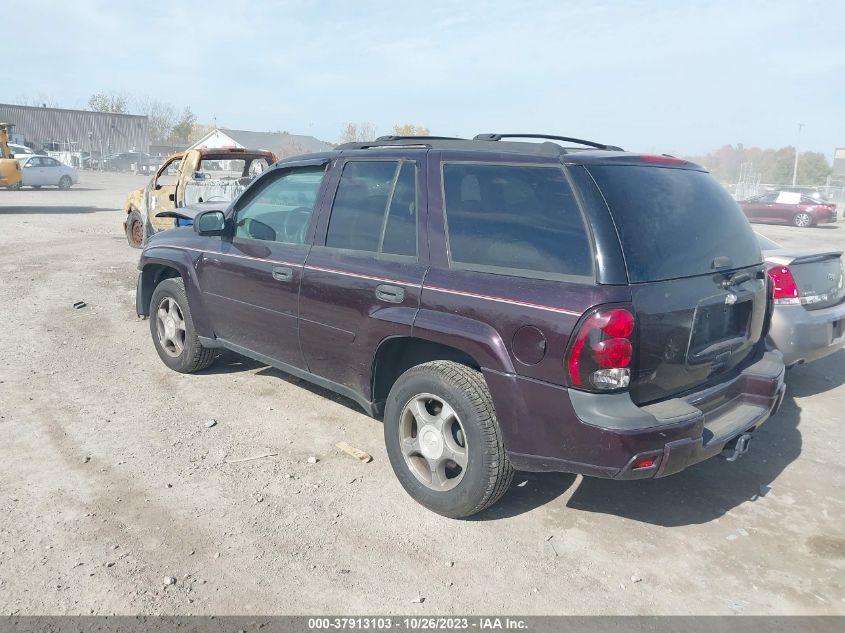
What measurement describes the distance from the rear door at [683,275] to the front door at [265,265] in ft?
6.86

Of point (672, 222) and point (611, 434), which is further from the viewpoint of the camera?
point (672, 222)

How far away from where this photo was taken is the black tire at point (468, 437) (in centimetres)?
334

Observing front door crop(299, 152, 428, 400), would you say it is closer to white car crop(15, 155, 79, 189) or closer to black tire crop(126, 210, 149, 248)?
black tire crop(126, 210, 149, 248)

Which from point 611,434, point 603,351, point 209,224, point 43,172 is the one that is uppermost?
point 43,172

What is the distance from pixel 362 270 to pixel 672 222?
1.70m

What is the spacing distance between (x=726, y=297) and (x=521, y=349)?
114 cm

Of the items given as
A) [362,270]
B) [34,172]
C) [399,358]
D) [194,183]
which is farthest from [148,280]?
[34,172]

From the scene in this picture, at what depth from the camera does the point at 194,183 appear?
10703 millimetres

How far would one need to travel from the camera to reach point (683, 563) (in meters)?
3.28

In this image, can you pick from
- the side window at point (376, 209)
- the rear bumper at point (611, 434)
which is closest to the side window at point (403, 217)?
the side window at point (376, 209)

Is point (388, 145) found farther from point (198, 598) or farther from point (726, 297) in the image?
point (198, 598)

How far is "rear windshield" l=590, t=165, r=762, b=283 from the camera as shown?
3.11 meters

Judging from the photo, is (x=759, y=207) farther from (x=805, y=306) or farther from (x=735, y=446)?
(x=735, y=446)

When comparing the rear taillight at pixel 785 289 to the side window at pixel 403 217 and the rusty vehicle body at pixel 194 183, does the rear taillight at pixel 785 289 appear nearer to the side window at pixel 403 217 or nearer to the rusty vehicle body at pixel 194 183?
the side window at pixel 403 217
